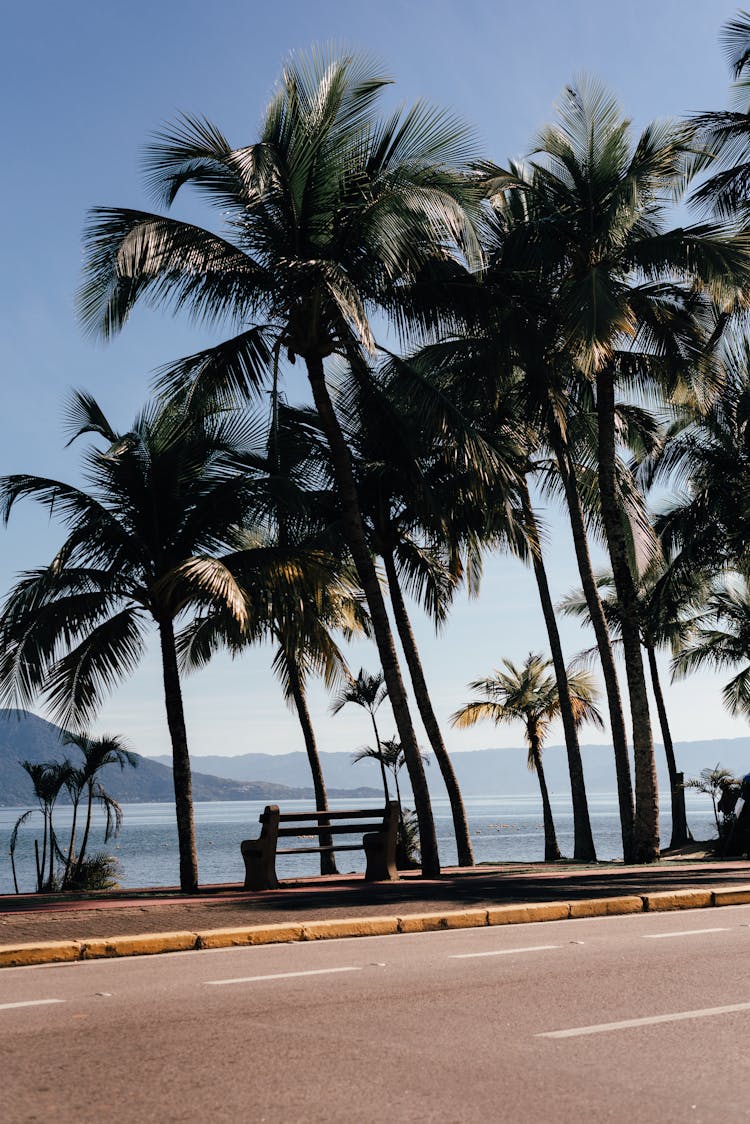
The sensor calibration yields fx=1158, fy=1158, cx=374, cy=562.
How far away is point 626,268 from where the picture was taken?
20.2 metres

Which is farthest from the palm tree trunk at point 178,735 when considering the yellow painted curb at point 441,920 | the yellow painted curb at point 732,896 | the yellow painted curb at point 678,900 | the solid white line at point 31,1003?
the solid white line at point 31,1003

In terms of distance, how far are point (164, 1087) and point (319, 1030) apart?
4.40 ft

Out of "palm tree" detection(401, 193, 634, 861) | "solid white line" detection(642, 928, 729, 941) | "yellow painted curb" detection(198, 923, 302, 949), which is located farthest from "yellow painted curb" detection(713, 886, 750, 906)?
"palm tree" detection(401, 193, 634, 861)

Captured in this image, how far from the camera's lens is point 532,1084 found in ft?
17.3

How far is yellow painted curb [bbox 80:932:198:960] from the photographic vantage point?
965 cm

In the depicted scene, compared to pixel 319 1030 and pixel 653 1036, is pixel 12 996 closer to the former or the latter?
pixel 319 1030

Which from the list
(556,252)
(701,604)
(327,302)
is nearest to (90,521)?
(327,302)

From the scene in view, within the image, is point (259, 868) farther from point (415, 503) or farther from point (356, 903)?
point (415, 503)

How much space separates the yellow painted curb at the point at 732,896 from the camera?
13.4 meters

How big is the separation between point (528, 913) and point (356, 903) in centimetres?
189

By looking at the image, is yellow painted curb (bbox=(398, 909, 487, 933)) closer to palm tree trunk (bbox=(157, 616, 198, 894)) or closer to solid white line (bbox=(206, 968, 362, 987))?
solid white line (bbox=(206, 968, 362, 987))

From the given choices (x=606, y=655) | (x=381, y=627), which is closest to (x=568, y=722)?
(x=606, y=655)

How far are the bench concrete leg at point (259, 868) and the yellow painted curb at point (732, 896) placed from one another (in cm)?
607

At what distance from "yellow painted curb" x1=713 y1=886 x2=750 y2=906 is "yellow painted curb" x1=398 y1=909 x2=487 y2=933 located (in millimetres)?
3191
